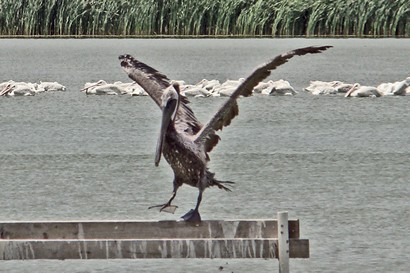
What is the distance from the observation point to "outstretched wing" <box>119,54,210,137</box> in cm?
1151

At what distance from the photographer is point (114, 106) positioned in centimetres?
3095

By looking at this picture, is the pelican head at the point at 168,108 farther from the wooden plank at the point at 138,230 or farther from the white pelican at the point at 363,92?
the white pelican at the point at 363,92

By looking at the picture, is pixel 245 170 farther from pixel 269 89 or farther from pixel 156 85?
pixel 269 89

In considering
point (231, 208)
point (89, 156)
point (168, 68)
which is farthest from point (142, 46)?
point (231, 208)

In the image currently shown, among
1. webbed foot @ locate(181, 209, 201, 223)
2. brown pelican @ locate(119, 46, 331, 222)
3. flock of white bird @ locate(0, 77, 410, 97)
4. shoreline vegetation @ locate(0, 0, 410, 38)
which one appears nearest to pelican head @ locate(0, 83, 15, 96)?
flock of white bird @ locate(0, 77, 410, 97)

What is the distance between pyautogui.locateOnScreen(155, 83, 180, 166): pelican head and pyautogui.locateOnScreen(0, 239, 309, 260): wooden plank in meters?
0.65

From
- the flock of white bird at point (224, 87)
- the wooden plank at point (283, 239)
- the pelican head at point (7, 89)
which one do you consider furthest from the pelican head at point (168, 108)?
the pelican head at point (7, 89)

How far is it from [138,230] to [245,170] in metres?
9.14

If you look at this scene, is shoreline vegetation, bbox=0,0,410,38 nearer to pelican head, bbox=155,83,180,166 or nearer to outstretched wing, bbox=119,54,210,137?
outstretched wing, bbox=119,54,210,137

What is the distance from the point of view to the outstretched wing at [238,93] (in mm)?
10930

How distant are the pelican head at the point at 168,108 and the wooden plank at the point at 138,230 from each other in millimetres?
566

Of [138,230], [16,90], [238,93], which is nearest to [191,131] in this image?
[238,93]

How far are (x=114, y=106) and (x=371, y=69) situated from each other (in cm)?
1609

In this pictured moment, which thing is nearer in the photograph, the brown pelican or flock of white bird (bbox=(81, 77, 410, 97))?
the brown pelican
